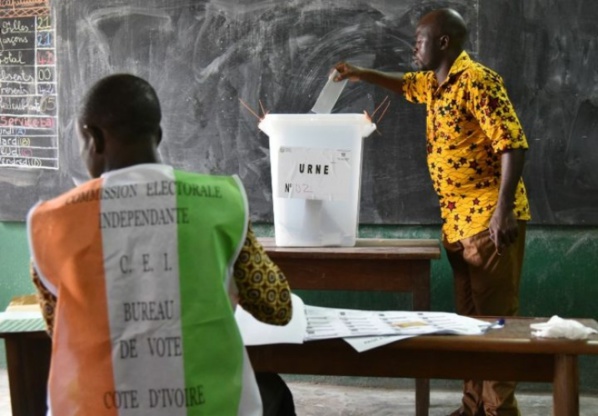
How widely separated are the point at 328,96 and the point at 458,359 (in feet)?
5.42

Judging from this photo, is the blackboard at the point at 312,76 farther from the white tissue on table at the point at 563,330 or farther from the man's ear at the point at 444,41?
the white tissue on table at the point at 563,330

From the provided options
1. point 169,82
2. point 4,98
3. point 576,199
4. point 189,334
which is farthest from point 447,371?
point 4,98

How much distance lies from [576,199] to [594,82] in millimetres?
537

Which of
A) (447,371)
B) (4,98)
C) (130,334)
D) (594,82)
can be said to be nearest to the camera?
(130,334)

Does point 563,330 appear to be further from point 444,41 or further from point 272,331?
point 444,41

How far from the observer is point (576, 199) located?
331cm

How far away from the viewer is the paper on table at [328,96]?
2.92m

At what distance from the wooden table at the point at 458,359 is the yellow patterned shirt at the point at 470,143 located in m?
1.06

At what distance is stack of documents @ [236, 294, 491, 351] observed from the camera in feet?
5.23

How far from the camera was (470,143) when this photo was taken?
8.93 feet

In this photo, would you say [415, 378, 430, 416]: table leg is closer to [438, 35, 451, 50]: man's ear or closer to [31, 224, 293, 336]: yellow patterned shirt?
[438, 35, 451, 50]: man's ear

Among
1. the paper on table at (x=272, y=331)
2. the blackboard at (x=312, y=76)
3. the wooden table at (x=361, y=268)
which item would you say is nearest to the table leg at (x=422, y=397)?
the wooden table at (x=361, y=268)

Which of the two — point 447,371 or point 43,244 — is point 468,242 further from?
point 43,244

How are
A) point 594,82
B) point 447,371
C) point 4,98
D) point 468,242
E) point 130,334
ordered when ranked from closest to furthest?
point 130,334 → point 447,371 → point 468,242 → point 594,82 → point 4,98
